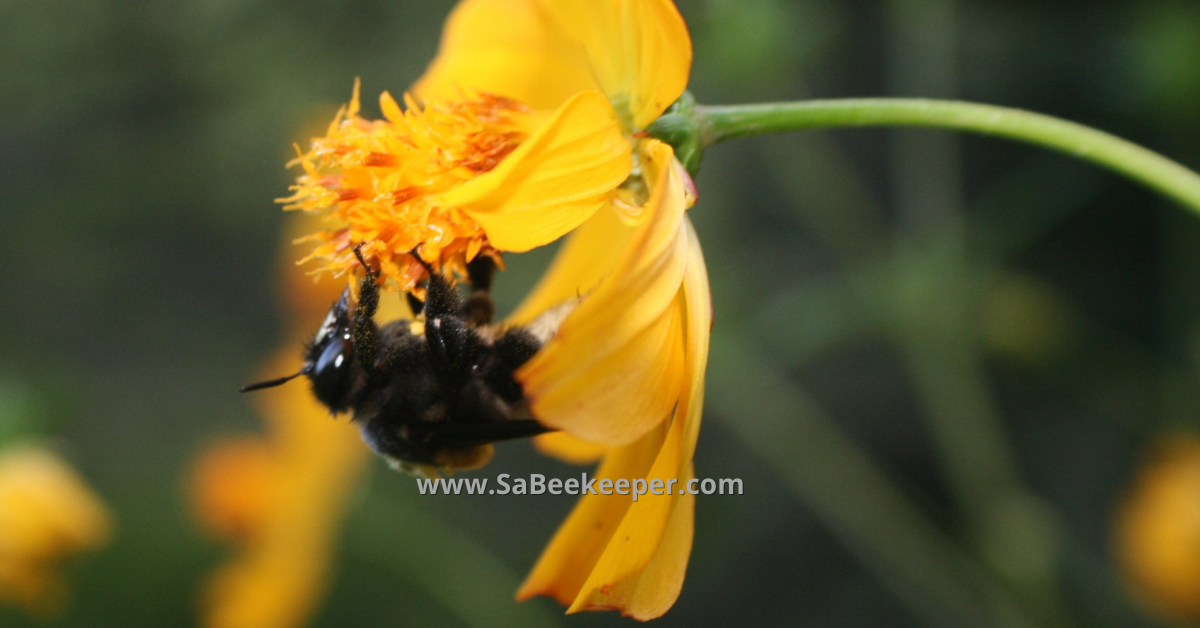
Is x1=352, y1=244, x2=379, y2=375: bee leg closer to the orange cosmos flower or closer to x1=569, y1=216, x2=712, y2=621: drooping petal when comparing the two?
the orange cosmos flower

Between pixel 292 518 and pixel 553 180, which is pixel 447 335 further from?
pixel 292 518

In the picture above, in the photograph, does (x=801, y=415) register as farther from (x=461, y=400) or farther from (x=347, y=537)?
(x=347, y=537)

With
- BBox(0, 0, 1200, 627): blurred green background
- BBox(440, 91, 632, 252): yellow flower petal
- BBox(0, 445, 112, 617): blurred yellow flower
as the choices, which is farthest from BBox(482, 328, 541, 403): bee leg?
BBox(0, 445, 112, 617): blurred yellow flower

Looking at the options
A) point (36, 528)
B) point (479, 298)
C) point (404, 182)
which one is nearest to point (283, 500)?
point (36, 528)

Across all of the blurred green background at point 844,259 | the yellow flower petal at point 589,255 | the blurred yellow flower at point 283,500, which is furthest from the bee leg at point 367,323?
the blurred yellow flower at point 283,500

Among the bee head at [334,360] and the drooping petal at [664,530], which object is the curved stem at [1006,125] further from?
the bee head at [334,360]

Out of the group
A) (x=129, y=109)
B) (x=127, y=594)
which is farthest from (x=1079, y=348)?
(x=127, y=594)

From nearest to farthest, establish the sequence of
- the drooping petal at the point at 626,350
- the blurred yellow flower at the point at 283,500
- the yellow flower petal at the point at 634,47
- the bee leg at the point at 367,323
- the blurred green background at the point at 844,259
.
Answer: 1. the drooping petal at the point at 626,350
2. the yellow flower petal at the point at 634,47
3. the bee leg at the point at 367,323
4. the blurred green background at the point at 844,259
5. the blurred yellow flower at the point at 283,500
